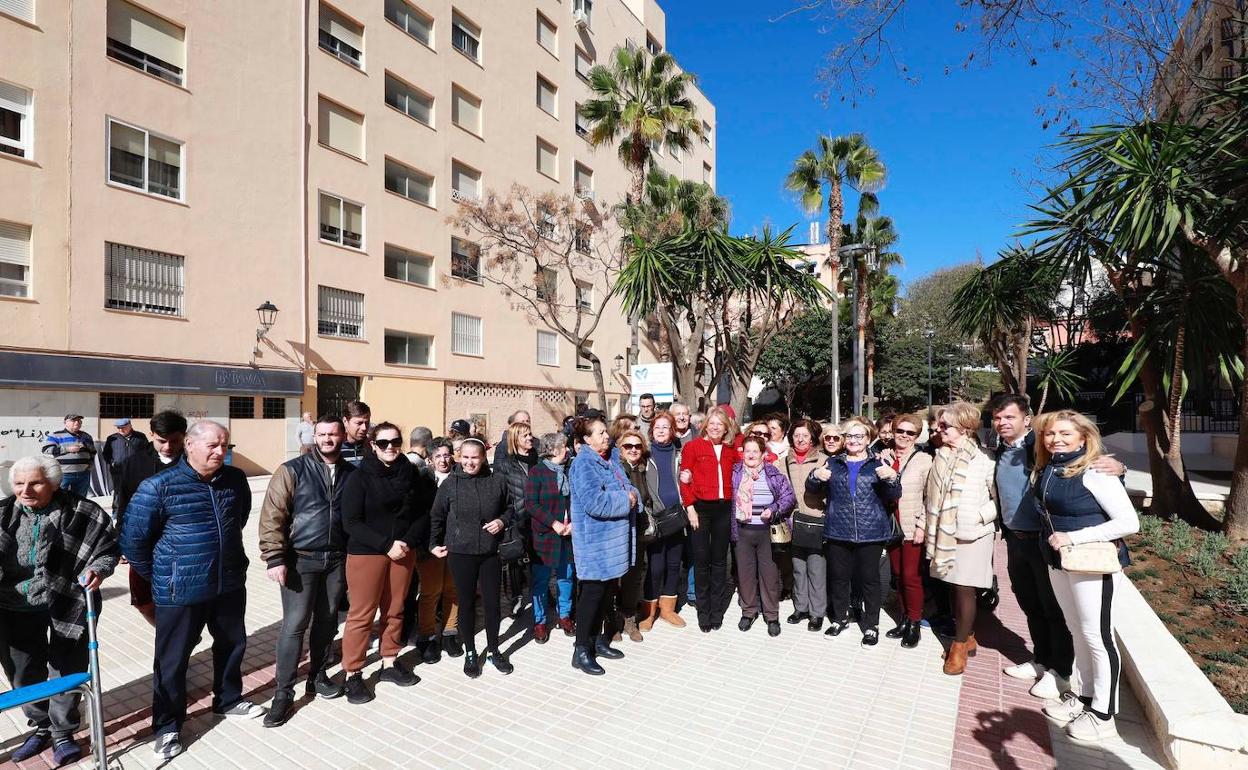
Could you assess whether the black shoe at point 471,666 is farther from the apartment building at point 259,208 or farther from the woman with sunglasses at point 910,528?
the apartment building at point 259,208

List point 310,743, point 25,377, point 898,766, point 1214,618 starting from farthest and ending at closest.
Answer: point 25,377, point 1214,618, point 310,743, point 898,766

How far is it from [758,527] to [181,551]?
4.08 m

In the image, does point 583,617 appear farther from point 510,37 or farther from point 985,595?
point 510,37

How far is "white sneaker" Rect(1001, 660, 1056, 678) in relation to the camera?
14.5ft

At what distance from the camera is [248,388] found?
48.7 ft

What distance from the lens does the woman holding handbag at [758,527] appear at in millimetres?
5402

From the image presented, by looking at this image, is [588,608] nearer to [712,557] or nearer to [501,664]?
[501,664]

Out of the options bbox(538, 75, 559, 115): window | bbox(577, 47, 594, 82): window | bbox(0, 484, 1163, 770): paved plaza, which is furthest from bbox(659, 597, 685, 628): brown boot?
bbox(577, 47, 594, 82): window

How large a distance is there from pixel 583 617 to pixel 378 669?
1.55 metres

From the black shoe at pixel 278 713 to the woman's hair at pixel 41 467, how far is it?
175 centimetres

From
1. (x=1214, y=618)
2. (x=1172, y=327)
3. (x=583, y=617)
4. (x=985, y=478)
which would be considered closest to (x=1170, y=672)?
(x=985, y=478)

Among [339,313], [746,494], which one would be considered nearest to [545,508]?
[746,494]

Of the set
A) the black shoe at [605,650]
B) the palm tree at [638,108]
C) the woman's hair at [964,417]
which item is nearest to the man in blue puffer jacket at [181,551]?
the black shoe at [605,650]

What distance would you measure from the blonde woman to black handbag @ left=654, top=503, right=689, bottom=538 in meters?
1.92
